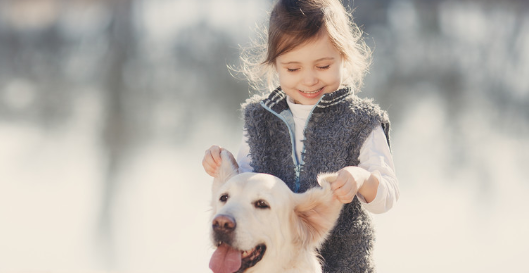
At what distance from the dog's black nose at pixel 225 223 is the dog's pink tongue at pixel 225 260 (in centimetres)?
6

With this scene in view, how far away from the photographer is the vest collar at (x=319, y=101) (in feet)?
5.54

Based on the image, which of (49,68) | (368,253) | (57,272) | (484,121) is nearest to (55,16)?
(49,68)

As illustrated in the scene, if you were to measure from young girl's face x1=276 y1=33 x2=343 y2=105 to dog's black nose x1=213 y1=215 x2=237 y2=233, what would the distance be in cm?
55

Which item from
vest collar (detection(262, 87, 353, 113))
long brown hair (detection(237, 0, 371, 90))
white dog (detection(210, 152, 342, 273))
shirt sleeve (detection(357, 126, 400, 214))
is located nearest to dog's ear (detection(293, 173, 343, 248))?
white dog (detection(210, 152, 342, 273))

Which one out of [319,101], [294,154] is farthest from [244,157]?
[319,101]

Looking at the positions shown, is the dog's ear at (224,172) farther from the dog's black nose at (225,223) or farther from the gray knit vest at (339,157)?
the dog's black nose at (225,223)

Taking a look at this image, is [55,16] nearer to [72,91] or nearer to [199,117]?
[72,91]

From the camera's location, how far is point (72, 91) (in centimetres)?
539

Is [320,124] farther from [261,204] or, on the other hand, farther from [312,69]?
[261,204]

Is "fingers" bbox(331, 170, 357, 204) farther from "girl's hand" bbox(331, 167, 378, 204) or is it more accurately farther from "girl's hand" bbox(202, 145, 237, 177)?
"girl's hand" bbox(202, 145, 237, 177)

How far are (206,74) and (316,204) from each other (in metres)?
3.92

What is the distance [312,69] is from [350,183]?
0.44 metres

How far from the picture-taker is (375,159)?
5.27 feet

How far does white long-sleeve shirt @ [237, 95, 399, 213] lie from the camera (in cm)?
152
